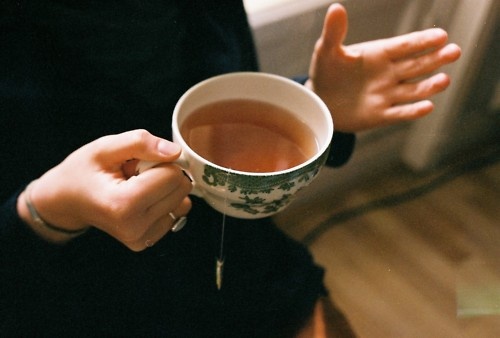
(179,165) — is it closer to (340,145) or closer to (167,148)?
(167,148)

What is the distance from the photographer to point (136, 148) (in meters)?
0.39

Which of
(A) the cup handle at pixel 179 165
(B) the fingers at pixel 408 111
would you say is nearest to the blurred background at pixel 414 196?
(B) the fingers at pixel 408 111

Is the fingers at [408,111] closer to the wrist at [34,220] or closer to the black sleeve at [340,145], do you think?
the black sleeve at [340,145]

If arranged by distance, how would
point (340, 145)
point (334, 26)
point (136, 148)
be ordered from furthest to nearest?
point (340, 145) → point (334, 26) → point (136, 148)

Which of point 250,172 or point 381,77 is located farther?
point 381,77

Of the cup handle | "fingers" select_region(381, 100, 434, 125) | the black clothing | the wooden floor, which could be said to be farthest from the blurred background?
the cup handle

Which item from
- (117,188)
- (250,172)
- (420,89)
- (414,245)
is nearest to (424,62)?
(420,89)

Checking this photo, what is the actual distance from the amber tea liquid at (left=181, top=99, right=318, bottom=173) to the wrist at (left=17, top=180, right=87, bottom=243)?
0.16 metres

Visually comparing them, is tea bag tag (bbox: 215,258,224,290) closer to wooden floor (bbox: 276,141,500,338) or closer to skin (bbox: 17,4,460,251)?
skin (bbox: 17,4,460,251)

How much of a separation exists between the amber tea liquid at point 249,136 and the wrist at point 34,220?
158 millimetres

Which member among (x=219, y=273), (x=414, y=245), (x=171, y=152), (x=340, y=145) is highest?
(x=171, y=152)

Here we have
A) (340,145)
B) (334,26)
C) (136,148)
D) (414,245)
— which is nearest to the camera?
(136,148)

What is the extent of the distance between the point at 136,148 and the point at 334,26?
0.26 meters

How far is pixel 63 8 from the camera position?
1.68 feet
